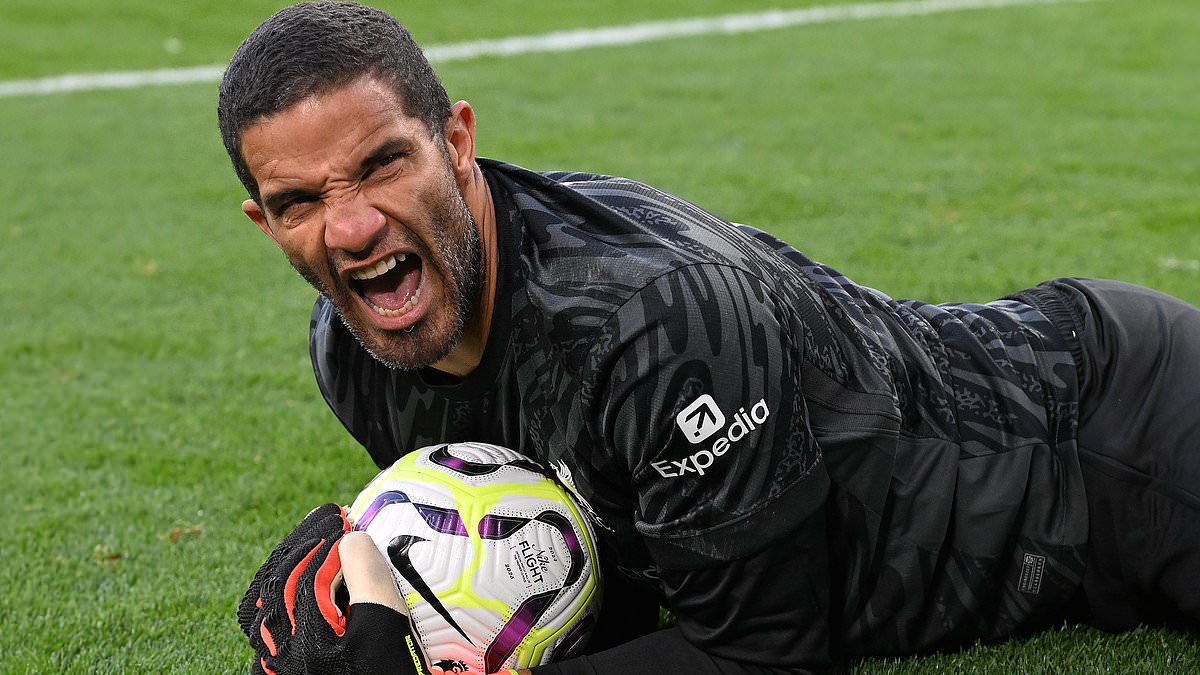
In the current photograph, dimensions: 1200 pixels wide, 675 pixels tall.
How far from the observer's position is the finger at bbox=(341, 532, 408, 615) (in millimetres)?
2617

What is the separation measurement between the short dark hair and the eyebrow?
0.21 feet

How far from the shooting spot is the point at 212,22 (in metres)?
16.8

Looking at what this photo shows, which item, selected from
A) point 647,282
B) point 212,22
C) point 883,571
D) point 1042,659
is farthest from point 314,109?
point 212,22

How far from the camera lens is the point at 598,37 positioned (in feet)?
49.6

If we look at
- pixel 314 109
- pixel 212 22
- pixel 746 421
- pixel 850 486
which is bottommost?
pixel 212 22

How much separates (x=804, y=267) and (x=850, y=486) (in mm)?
545

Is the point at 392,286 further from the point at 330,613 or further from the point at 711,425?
the point at 711,425

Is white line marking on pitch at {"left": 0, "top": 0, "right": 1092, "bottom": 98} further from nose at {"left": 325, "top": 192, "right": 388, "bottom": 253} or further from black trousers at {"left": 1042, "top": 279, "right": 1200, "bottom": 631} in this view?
nose at {"left": 325, "top": 192, "right": 388, "bottom": 253}

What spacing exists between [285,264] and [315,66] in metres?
5.17

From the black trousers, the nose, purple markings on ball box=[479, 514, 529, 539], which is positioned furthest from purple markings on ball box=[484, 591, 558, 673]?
the black trousers

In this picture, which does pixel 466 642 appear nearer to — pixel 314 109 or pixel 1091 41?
pixel 314 109

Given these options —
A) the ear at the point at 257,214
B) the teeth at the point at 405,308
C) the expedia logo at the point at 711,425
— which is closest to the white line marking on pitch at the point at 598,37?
the ear at the point at 257,214

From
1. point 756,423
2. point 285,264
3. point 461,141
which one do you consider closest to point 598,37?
point 285,264

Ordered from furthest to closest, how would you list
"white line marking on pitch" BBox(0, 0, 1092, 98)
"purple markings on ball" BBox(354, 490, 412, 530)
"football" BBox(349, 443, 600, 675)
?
1. "white line marking on pitch" BBox(0, 0, 1092, 98)
2. "purple markings on ball" BBox(354, 490, 412, 530)
3. "football" BBox(349, 443, 600, 675)
